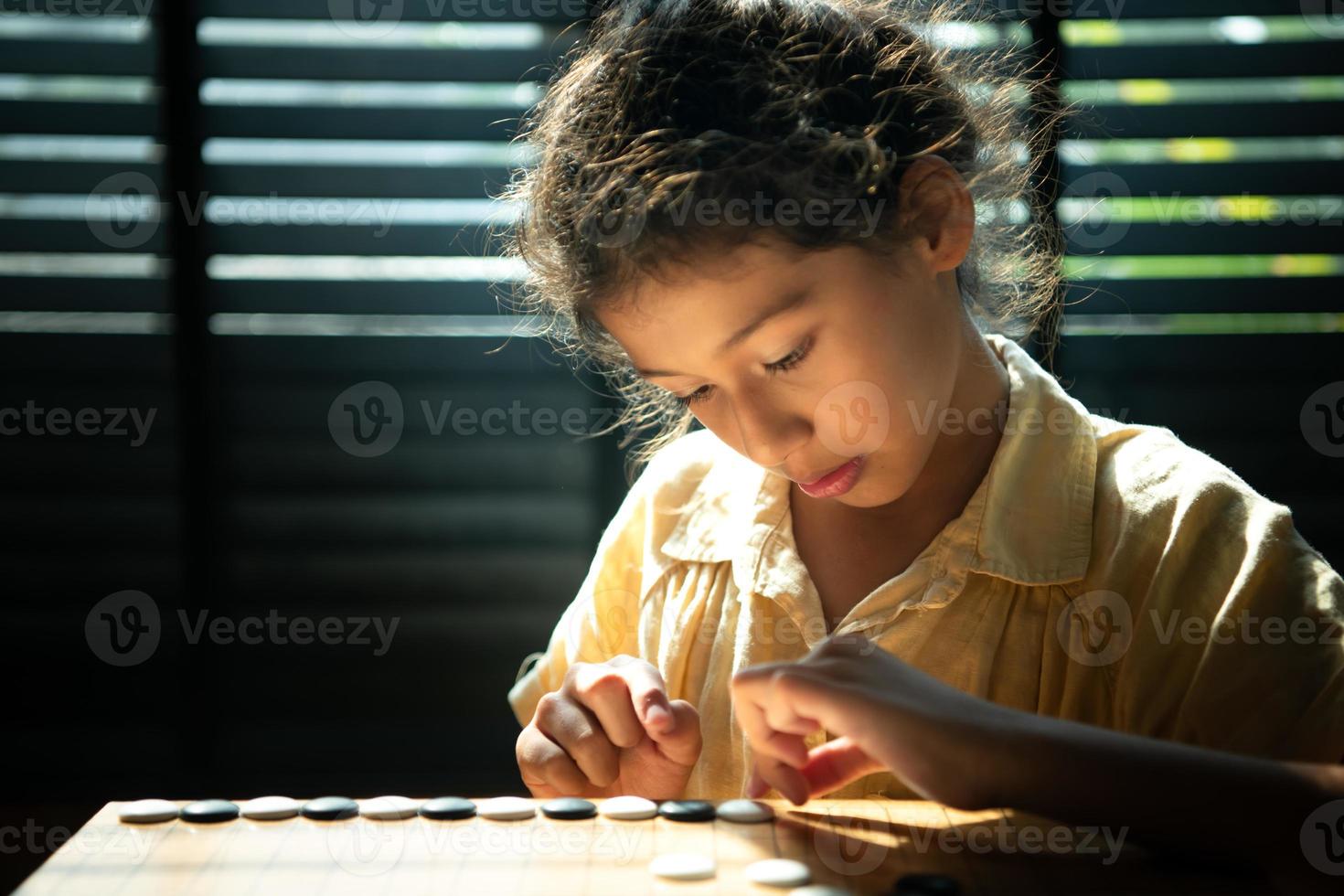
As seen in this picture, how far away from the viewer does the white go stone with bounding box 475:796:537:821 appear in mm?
758

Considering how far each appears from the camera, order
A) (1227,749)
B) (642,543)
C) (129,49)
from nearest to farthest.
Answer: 1. (1227,749)
2. (642,543)
3. (129,49)

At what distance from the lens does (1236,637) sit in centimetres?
86

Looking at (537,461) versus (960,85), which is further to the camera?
(537,461)

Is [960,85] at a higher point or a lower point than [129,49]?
lower

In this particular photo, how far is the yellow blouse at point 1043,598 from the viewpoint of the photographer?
863mm

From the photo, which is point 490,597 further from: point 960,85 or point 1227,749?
point 1227,749

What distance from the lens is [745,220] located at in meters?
0.90

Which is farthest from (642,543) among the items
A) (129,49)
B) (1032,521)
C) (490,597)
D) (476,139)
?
(129,49)

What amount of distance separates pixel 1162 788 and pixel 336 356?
1388mm

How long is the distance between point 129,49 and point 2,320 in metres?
0.44
